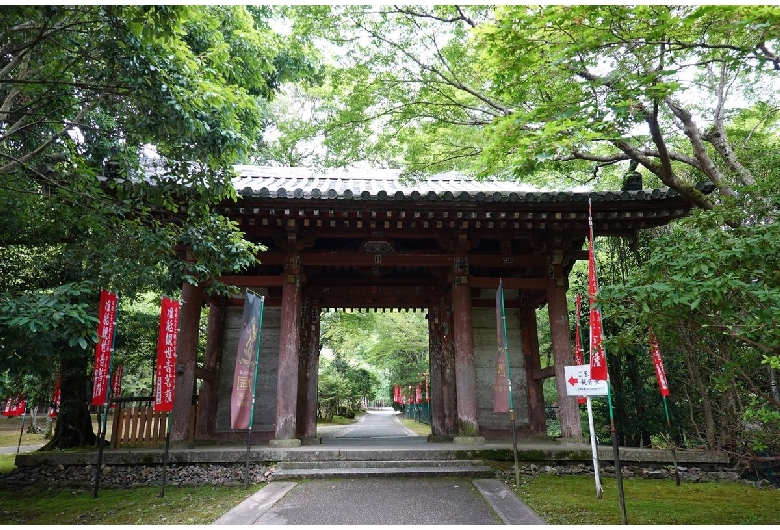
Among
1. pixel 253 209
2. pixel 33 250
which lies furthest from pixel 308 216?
pixel 33 250

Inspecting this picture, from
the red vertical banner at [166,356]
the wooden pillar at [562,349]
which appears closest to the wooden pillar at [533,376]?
the wooden pillar at [562,349]

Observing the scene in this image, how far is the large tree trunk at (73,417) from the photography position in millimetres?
9539

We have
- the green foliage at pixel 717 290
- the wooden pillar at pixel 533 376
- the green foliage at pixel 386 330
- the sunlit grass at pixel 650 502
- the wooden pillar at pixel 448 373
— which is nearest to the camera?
the green foliage at pixel 717 290

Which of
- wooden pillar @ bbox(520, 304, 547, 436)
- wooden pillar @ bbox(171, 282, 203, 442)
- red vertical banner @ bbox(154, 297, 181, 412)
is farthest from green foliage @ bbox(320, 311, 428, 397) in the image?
red vertical banner @ bbox(154, 297, 181, 412)

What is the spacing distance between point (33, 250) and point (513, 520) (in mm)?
8768

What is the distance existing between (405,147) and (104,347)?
22.4 feet

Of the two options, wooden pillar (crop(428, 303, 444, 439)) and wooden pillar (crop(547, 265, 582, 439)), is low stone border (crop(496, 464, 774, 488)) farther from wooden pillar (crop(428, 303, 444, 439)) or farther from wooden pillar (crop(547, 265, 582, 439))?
wooden pillar (crop(428, 303, 444, 439))

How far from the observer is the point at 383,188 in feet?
29.3

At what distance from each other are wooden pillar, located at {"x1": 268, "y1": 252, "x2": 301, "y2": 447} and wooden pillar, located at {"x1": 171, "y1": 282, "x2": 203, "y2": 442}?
4.73 feet

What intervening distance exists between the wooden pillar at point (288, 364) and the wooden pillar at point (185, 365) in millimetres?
1441

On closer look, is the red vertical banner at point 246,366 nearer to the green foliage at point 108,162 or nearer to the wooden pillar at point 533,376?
the green foliage at point 108,162

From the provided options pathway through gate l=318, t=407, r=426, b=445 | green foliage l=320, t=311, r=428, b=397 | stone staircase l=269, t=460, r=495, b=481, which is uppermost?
green foliage l=320, t=311, r=428, b=397

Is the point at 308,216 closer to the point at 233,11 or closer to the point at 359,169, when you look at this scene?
the point at 233,11

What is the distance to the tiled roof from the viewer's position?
23.1ft
